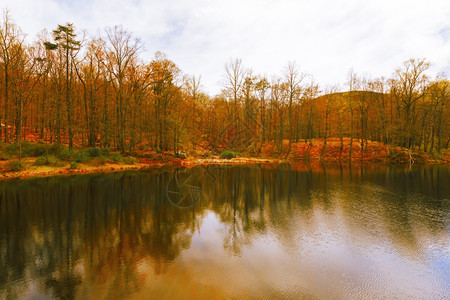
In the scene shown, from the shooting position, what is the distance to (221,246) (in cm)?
727

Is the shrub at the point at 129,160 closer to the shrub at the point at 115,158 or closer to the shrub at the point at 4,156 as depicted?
the shrub at the point at 115,158

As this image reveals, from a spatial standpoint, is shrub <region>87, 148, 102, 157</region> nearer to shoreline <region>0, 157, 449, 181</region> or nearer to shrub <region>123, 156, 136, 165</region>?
shoreline <region>0, 157, 449, 181</region>

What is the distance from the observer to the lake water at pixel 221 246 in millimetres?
4965

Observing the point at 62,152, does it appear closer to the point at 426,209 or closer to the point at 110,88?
the point at 110,88

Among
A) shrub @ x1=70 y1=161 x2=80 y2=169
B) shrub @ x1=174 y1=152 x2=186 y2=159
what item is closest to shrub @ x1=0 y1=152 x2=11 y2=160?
shrub @ x1=70 y1=161 x2=80 y2=169

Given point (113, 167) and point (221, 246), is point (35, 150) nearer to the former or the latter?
point (113, 167)

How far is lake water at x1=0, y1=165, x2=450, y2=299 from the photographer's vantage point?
16.3 ft

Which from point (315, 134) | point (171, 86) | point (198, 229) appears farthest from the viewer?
point (315, 134)

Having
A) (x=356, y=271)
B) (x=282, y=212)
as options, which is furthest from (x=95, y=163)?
(x=356, y=271)

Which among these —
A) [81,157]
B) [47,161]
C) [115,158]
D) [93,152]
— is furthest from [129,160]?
[47,161]

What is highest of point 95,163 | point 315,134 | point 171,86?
point 171,86

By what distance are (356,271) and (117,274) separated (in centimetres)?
614

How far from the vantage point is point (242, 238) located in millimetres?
7941

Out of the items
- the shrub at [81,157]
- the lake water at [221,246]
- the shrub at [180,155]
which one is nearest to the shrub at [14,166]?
the shrub at [81,157]
